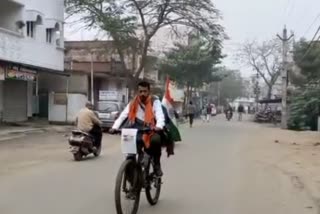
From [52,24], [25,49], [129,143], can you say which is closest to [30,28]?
[25,49]

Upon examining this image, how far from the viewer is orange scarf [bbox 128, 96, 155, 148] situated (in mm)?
8172

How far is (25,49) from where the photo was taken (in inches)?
1094

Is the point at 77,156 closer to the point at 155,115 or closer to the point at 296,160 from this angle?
the point at 296,160

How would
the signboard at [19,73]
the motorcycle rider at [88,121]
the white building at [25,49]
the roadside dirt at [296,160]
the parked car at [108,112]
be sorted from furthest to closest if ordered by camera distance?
1. the parked car at [108,112]
2. the white building at [25,49]
3. the signboard at [19,73]
4. the motorcycle rider at [88,121]
5. the roadside dirt at [296,160]

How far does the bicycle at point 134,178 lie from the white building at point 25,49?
16.7 meters

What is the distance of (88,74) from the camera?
1431 inches

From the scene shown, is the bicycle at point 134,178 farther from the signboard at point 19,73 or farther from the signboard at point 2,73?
the signboard at point 19,73

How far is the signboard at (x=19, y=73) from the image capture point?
80.4 feet

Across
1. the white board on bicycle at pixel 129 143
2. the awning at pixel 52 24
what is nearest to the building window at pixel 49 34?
the awning at pixel 52 24

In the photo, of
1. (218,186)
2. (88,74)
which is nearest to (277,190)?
(218,186)

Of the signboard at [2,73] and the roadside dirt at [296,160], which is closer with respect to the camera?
the roadside dirt at [296,160]

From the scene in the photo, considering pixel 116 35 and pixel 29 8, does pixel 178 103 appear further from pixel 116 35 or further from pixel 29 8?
pixel 29 8

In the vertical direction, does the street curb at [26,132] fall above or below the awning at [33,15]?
below

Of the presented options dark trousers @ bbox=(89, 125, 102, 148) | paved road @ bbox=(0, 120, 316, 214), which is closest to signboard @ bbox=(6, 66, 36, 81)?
dark trousers @ bbox=(89, 125, 102, 148)
